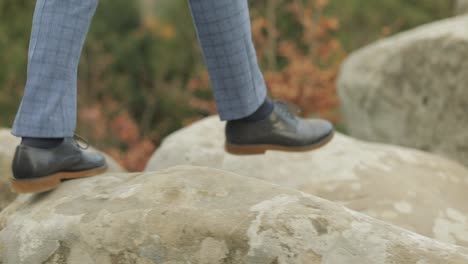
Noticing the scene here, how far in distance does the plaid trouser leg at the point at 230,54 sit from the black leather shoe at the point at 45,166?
1.59 ft

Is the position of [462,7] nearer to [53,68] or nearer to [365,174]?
[365,174]

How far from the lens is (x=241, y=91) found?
6.71 ft

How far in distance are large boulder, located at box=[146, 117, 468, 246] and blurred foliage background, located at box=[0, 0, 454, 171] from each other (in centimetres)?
299

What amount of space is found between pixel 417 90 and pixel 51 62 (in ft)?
6.72

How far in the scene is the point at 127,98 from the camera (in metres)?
6.69

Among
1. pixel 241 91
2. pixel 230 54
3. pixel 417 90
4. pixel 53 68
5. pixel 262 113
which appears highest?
pixel 53 68

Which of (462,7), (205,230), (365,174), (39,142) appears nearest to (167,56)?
(462,7)

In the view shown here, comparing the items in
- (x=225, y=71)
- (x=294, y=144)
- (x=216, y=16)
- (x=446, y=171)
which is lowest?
(x=446, y=171)

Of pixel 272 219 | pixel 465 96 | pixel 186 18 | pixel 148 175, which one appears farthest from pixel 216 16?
pixel 186 18

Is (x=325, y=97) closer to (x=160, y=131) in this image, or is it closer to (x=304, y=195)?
(x=160, y=131)

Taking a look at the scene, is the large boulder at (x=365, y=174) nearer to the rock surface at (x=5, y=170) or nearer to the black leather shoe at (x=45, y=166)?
the rock surface at (x=5, y=170)

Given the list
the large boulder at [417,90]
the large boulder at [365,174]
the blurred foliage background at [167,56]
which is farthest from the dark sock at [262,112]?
the blurred foliage background at [167,56]

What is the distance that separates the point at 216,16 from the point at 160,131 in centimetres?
459

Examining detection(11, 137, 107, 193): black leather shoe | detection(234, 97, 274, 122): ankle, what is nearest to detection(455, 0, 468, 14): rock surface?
detection(234, 97, 274, 122): ankle
